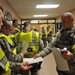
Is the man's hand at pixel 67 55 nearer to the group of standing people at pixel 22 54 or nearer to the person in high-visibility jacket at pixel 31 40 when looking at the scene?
the group of standing people at pixel 22 54

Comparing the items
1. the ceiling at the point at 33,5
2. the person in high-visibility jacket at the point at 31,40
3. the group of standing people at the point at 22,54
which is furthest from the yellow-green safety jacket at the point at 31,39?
the ceiling at the point at 33,5

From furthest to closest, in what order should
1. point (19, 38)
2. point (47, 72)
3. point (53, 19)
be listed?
point (53, 19) < point (47, 72) < point (19, 38)

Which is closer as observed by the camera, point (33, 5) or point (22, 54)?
point (22, 54)

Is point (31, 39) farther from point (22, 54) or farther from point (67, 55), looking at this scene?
point (67, 55)

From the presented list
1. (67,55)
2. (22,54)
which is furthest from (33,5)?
(67,55)

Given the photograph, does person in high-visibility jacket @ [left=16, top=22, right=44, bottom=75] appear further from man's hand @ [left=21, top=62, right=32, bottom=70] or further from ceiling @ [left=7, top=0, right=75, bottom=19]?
ceiling @ [left=7, top=0, right=75, bottom=19]

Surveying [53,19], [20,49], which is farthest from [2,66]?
[53,19]

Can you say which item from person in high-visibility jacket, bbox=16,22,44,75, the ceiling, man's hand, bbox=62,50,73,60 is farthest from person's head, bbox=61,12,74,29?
the ceiling

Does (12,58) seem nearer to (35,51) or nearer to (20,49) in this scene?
(20,49)

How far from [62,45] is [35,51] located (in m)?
1.47

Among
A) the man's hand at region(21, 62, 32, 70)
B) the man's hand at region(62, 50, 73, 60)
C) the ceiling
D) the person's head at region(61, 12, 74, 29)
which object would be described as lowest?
the man's hand at region(21, 62, 32, 70)

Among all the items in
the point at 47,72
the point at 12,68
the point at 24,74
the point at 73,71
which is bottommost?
the point at 47,72

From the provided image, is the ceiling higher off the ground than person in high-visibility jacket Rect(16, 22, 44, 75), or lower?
higher

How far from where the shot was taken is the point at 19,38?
12.8ft
